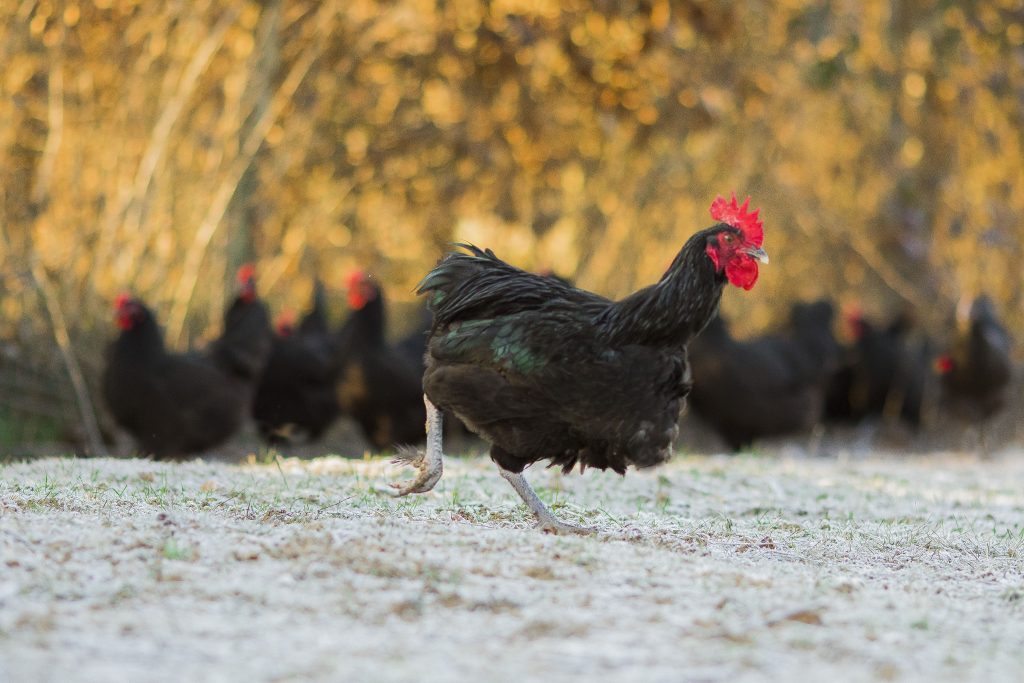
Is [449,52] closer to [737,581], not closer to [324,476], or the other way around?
[324,476]

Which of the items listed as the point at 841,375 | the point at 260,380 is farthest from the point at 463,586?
the point at 841,375

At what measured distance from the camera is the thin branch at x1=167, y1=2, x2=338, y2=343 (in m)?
11.8

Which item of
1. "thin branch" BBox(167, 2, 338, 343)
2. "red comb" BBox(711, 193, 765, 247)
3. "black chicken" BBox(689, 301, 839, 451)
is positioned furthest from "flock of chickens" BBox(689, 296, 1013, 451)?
"red comb" BBox(711, 193, 765, 247)

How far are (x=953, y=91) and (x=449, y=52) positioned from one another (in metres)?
7.97

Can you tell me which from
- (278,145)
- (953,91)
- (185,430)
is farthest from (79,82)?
(953,91)

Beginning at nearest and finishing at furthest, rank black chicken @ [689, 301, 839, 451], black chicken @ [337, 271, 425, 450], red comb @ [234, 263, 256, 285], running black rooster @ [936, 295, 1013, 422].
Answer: black chicken @ [337, 271, 425, 450] < red comb @ [234, 263, 256, 285] < black chicken @ [689, 301, 839, 451] < running black rooster @ [936, 295, 1013, 422]

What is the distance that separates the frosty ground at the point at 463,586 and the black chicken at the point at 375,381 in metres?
3.76

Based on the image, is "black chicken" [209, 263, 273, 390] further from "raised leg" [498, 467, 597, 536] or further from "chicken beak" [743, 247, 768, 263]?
"chicken beak" [743, 247, 768, 263]

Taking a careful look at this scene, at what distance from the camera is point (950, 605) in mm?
4805

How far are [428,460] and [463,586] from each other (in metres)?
1.66

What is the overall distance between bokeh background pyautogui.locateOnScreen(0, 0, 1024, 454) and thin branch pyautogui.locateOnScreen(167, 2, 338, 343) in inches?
1.4

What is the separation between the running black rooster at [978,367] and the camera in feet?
44.6

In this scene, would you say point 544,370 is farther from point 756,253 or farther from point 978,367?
point 978,367

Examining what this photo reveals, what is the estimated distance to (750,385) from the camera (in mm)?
12633
